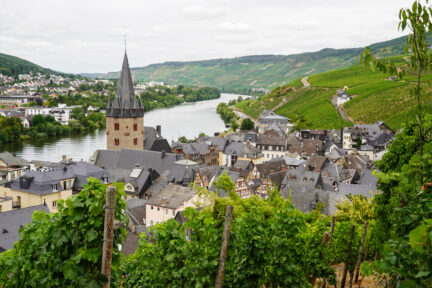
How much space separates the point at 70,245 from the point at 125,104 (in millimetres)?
47523

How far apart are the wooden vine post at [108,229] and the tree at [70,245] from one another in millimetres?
Result: 217

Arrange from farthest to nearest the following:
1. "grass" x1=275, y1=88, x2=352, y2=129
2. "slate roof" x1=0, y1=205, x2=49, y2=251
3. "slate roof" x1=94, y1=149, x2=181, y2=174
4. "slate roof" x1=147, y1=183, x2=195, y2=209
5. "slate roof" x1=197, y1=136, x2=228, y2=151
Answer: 1. "grass" x1=275, y1=88, x2=352, y2=129
2. "slate roof" x1=197, y1=136, x2=228, y2=151
3. "slate roof" x1=94, y1=149, x2=181, y2=174
4. "slate roof" x1=147, y1=183, x2=195, y2=209
5. "slate roof" x1=0, y1=205, x2=49, y2=251

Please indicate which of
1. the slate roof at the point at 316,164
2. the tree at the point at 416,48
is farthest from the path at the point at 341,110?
the tree at the point at 416,48

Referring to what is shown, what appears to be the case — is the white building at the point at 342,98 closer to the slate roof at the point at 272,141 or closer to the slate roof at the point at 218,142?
the slate roof at the point at 272,141

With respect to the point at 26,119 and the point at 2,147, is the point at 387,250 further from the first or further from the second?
the point at 26,119

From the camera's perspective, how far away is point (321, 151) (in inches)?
2584

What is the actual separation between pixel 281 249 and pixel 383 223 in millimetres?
6210

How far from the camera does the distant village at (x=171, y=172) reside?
1152 inches

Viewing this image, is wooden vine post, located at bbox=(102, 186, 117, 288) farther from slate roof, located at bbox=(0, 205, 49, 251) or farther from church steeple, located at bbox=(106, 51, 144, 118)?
church steeple, located at bbox=(106, 51, 144, 118)

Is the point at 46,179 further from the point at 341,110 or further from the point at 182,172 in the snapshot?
the point at 341,110

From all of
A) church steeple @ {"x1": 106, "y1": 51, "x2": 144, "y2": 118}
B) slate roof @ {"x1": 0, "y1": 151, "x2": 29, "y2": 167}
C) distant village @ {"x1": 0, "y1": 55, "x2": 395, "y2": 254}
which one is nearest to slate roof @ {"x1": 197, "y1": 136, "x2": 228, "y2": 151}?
distant village @ {"x1": 0, "y1": 55, "x2": 395, "y2": 254}

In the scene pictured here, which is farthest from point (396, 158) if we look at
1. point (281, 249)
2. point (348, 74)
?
point (348, 74)

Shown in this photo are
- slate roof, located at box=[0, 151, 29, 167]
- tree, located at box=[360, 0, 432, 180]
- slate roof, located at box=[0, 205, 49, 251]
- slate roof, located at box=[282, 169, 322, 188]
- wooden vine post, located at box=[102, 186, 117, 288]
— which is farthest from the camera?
slate roof, located at box=[0, 151, 29, 167]

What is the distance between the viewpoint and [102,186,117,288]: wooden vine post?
5656mm
